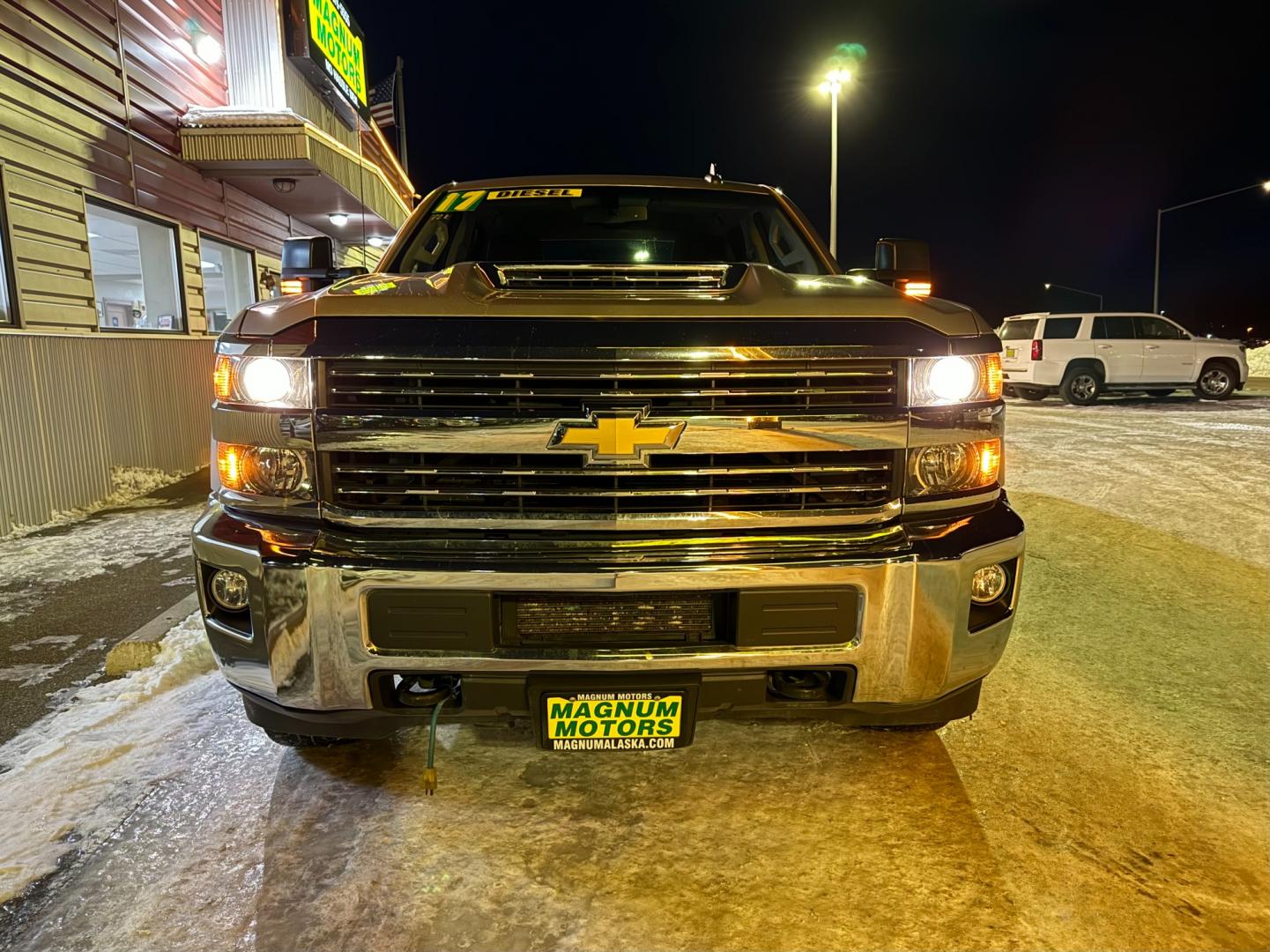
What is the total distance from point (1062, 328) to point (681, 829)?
1641cm

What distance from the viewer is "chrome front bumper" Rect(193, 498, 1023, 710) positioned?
2145 mm

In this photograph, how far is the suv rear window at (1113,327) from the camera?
51.7 feet

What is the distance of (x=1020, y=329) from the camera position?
55.0 ft

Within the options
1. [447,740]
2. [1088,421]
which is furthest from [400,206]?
[447,740]

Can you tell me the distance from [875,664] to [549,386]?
118 cm

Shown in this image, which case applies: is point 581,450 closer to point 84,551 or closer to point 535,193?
point 535,193

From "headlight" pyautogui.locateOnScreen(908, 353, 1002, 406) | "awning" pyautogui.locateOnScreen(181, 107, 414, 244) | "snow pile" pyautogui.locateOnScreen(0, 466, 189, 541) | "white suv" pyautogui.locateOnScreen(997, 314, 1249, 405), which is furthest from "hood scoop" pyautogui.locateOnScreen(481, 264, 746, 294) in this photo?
"white suv" pyautogui.locateOnScreen(997, 314, 1249, 405)

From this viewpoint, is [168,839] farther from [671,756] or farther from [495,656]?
[671,756]

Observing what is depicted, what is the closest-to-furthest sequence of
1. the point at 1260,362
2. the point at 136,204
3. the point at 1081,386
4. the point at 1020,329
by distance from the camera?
the point at 136,204 → the point at 1081,386 → the point at 1020,329 → the point at 1260,362

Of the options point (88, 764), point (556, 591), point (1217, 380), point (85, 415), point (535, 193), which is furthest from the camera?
point (1217, 380)

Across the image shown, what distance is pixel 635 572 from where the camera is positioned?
216 cm

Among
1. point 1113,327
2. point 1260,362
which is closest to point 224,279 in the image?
point 1113,327

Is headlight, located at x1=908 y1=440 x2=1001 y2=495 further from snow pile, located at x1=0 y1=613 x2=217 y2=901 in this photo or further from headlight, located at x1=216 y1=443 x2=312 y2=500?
snow pile, located at x1=0 y1=613 x2=217 y2=901

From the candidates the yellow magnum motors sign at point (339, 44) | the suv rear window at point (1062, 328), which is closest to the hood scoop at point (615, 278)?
the yellow magnum motors sign at point (339, 44)
